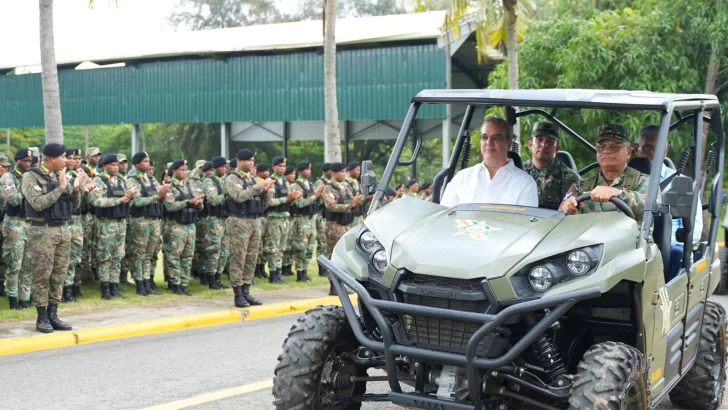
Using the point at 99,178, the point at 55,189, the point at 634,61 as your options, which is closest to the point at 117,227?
the point at 99,178

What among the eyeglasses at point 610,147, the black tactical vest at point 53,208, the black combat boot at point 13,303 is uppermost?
the eyeglasses at point 610,147

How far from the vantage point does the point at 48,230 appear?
Result: 1041 cm

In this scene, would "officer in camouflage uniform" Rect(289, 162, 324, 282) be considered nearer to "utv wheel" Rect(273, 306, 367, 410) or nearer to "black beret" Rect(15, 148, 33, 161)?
"black beret" Rect(15, 148, 33, 161)

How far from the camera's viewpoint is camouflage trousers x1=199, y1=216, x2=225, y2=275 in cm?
1467

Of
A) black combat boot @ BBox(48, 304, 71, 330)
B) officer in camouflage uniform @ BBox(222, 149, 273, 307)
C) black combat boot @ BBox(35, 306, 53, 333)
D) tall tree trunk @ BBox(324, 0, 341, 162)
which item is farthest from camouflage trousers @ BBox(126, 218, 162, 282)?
tall tree trunk @ BBox(324, 0, 341, 162)

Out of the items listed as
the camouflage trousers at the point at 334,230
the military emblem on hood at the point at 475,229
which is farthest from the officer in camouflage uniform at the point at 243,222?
the military emblem on hood at the point at 475,229

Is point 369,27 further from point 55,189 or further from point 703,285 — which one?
point 703,285

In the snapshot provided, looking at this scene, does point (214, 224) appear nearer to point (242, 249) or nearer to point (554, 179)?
point (242, 249)

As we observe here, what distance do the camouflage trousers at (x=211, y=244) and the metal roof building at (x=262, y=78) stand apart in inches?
503

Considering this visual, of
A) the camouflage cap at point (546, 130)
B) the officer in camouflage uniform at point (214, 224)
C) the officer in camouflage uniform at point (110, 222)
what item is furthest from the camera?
the officer in camouflage uniform at point (214, 224)

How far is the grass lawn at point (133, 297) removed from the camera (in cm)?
1145

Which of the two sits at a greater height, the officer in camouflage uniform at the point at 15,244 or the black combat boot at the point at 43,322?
the officer in camouflage uniform at the point at 15,244

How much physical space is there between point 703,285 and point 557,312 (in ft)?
8.44

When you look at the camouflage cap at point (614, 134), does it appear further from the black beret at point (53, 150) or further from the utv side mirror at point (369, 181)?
the black beret at point (53, 150)
